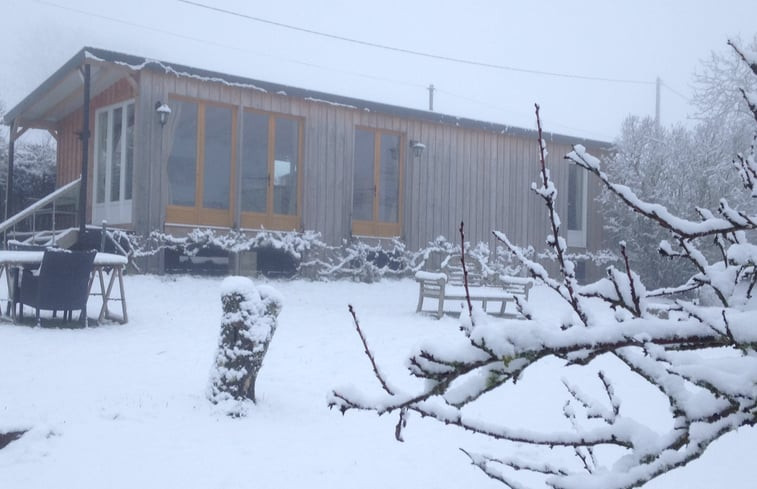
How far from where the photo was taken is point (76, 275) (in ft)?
25.4

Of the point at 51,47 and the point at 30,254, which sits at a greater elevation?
the point at 51,47

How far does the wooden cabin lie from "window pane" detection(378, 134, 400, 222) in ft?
0.07

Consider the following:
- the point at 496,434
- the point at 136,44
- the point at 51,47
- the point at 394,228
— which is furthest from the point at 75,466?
the point at 136,44

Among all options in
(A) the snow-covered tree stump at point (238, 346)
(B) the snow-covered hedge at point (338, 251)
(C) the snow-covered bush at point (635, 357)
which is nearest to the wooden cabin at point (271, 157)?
(B) the snow-covered hedge at point (338, 251)

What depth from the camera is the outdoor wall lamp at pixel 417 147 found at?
14.6 meters

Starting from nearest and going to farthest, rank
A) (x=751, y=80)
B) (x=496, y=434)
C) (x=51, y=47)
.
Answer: (x=496, y=434)
(x=751, y=80)
(x=51, y=47)

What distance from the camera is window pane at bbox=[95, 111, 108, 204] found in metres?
13.5

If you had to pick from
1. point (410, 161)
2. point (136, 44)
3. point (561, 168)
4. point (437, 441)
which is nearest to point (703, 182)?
point (561, 168)

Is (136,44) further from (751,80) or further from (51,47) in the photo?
(751,80)

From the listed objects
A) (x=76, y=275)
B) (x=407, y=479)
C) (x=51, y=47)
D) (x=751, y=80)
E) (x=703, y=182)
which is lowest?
(x=407, y=479)

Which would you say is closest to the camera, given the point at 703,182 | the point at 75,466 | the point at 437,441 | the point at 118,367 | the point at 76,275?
the point at 75,466

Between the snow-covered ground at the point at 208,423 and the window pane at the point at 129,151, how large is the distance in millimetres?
4907

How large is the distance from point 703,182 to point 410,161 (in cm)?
590

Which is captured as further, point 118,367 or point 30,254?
point 30,254
